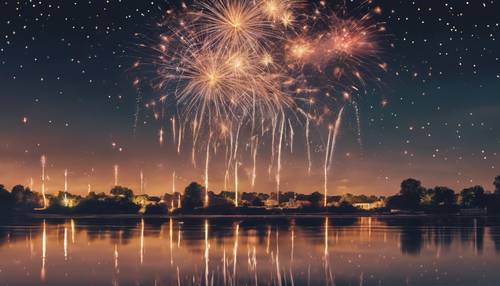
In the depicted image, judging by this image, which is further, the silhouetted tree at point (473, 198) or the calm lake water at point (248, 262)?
the silhouetted tree at point (473, 198)

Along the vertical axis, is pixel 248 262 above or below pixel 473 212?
above

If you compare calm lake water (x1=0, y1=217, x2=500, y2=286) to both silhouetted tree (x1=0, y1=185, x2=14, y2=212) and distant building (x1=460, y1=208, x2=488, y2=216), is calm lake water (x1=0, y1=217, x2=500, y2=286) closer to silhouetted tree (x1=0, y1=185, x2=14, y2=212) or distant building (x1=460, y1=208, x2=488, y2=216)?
distant building (x1=460, y1=208, x2=488, y2=216)

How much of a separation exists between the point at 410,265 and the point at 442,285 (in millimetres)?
5810

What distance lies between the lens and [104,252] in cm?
3359

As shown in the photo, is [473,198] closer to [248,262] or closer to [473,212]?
[473,212]

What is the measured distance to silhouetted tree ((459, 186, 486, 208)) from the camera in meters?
143

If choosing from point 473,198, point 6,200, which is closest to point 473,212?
point 473,198

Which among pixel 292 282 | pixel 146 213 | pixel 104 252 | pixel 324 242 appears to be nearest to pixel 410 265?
pixel 292 282

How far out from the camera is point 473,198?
146 m

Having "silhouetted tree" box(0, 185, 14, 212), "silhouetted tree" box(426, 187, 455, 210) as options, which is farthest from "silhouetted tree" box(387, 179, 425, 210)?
"silhouetted tree" box(0, 185, 14, 212)

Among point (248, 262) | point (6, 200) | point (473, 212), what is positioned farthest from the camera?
point (6, 200)

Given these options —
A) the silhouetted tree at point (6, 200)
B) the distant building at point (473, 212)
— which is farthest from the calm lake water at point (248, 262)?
the silhouetted tree at point (6, 200)

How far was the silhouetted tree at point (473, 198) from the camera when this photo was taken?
143 meters

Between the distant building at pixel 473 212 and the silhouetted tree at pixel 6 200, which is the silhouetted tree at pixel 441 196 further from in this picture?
the silhouetted tree at pixel 6 200
